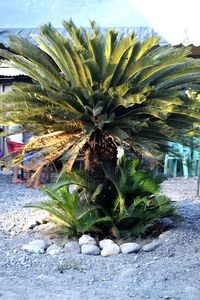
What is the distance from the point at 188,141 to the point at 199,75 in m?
0.85

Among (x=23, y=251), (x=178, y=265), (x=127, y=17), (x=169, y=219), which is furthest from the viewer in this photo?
(x=127, y=17)

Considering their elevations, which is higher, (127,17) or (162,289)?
(127,17)

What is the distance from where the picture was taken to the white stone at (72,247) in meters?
5.48

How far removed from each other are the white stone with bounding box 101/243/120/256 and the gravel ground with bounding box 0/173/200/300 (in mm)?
94

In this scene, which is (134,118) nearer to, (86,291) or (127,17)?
(86,291)

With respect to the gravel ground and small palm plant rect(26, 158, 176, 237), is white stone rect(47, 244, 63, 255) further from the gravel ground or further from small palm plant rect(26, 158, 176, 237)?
small palm plant rect(26, 158, 176, 237)

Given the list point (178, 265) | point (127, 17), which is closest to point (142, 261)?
point (178, 265)

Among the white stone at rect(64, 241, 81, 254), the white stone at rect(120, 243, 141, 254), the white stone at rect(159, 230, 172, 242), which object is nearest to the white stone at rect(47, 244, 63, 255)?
the white stone at rect(64, 241, 81, 254)

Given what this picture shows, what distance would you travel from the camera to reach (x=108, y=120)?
18.4 feet

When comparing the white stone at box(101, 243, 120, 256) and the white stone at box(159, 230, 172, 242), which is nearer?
the white stone at box(101, 243, 120, 256)

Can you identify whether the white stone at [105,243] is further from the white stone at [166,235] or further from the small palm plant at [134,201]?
the white stone at [166,235]

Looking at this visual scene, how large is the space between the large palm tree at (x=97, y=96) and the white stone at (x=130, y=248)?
1.02 m

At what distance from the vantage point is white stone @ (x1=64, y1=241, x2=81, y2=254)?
548 centimetres

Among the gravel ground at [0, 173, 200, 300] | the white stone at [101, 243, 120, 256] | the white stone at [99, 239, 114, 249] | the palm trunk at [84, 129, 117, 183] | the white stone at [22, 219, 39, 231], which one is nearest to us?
the gravel ground at [0, 173, 200, 300]
